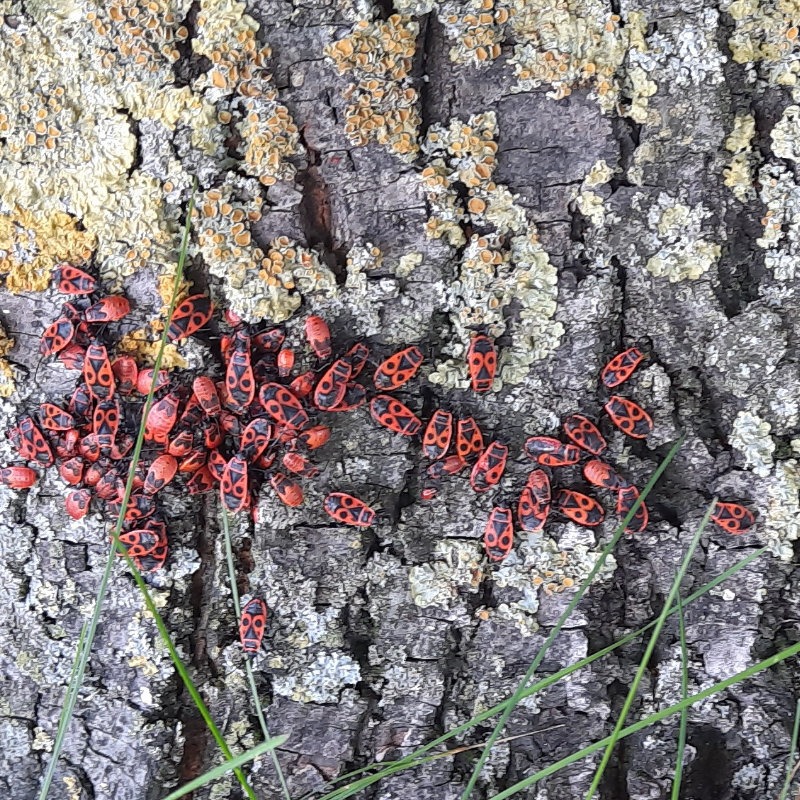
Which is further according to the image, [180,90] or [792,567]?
[792,567]

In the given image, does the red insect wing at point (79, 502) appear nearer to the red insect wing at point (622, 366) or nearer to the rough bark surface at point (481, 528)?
the rough bark surface at point (481, 528)

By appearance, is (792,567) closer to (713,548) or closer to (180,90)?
(713,548)

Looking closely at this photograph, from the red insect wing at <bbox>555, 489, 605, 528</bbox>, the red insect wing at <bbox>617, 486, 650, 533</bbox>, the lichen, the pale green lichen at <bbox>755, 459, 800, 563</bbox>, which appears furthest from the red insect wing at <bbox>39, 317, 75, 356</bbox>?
the pale green lichen at <bbox>755, 459, 800, 563</bbox>

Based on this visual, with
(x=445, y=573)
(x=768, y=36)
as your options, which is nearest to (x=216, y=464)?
(x=445, y=573)

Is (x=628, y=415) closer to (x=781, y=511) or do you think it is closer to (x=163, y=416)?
(x=781, y=511)

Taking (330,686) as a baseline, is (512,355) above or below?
above

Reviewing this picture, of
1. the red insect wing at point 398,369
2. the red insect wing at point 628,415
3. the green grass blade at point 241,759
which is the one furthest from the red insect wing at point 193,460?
the red insect wing at point 628,415

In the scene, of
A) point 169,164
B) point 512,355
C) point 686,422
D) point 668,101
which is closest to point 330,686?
point 512,355
